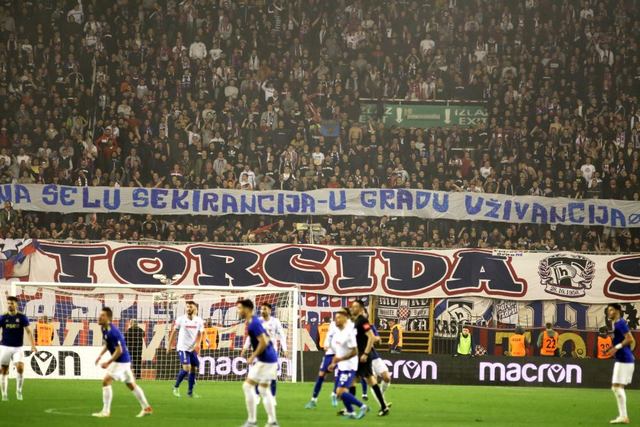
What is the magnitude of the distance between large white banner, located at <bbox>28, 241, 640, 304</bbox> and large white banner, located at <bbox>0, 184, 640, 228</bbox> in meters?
2.97

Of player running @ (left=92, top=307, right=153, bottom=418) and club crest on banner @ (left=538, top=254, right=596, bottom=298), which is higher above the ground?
club crest on banner @ (left=538, top=254, right=596, bottom=298)

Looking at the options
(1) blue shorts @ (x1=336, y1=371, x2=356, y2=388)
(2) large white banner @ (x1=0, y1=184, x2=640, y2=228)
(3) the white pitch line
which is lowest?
(3) the white pitch line

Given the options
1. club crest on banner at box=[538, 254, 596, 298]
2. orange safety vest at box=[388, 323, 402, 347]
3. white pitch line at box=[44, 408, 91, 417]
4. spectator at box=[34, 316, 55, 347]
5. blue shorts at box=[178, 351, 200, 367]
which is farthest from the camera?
club crest on banner at box=[538, 254, 596, 298]

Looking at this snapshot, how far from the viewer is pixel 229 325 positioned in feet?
109

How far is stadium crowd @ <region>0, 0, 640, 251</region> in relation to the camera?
38.0 m

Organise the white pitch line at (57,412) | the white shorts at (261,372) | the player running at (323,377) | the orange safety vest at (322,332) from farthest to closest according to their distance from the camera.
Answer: the orange safety vest at (322,332) < the player running at (323,377) < the white pitch line at (57,412) < the white shorts at (261,372)

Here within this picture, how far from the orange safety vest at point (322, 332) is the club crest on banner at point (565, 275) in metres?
7.02

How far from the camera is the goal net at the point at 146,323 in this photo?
104 ft

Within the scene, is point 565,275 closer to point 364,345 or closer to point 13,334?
point 364,345

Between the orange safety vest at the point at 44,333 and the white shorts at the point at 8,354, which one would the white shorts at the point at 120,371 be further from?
the orange safety vest at the point at 44,333

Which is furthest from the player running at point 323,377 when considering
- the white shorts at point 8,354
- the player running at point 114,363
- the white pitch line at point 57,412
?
the white shorts at point 8,354

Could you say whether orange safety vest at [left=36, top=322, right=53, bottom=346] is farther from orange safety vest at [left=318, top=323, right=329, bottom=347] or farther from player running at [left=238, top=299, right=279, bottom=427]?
player running at [left=238, top=299, right=279, bottom=427]

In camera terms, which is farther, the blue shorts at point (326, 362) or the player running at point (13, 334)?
the blue shorts at point (326, 362)

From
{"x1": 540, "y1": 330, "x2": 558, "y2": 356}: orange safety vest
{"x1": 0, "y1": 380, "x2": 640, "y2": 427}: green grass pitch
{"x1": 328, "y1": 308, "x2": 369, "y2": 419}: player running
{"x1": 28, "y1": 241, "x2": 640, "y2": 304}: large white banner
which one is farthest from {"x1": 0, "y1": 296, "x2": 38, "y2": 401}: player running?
{"x1": 540, "y1": 330, "x2": 558, "y2": 356}: orange safety vest
